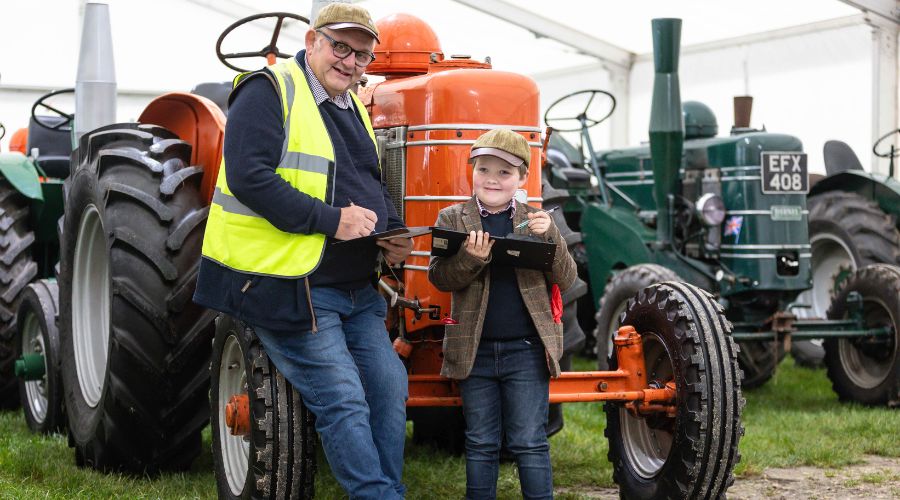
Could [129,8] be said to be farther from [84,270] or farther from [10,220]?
[84,270]

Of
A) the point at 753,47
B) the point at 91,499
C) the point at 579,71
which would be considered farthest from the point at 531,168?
the point at 579,71

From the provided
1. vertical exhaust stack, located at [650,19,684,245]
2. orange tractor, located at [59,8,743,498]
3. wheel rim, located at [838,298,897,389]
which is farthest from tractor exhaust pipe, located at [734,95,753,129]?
orange tractor, located at [59,8,743,498]

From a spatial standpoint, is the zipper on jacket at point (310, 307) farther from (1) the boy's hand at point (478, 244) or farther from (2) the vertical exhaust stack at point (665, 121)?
(2) the vertical exhaust stack at point (665, 121)

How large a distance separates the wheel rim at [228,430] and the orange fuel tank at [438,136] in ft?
2.12

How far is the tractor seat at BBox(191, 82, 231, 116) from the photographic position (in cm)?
593

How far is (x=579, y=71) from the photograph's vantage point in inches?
571

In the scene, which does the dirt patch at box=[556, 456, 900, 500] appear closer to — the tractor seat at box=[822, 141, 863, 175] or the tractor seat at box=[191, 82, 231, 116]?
the tractor seat at box=[191, 82, 231, 116]

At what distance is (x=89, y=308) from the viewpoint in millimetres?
4832

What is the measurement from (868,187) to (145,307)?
17.3ft

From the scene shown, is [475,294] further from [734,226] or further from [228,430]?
[734,226]

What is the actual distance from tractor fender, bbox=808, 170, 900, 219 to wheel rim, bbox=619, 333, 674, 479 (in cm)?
410

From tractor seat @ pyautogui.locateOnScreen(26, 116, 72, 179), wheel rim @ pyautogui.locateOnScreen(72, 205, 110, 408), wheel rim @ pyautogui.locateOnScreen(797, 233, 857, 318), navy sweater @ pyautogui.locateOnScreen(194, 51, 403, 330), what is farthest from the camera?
wheel rim @ pyautogui.locateOnScreen(797, 233, 857, 318)

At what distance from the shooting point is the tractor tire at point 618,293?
655cm

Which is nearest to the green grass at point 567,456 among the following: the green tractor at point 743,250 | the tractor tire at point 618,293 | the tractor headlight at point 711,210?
the green tractor at point 743,250
